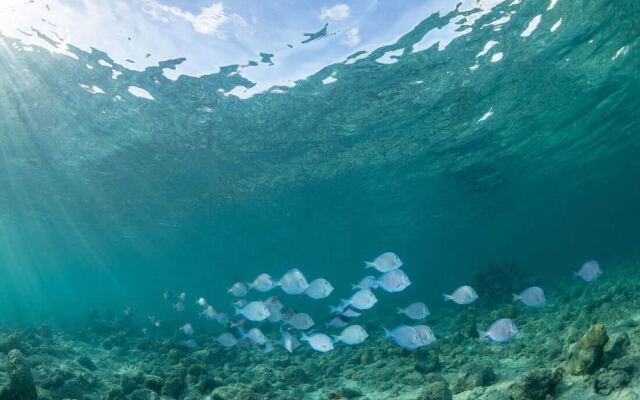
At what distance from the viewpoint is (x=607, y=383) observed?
516 cm

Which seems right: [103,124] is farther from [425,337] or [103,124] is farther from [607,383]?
[607,383]

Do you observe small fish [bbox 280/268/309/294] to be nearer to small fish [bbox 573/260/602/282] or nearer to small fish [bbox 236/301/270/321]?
small fish [bbox 236/301/270/321]

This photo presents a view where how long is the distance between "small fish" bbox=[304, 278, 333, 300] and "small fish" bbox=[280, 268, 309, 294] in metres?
0.15

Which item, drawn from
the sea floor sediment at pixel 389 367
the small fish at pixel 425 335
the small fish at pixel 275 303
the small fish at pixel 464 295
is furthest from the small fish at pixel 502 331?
the small fish at pixel 275 303

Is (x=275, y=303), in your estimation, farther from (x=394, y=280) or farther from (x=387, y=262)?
(x=394, y=280)

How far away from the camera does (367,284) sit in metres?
8.76

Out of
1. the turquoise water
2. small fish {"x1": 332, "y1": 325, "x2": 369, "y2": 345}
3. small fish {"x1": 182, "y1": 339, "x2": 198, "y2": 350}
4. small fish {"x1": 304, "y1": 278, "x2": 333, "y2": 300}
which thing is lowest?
small fish {"x1": 332, "y1": 325, "x2": 369, "y2": 345}

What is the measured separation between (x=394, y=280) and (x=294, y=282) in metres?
2.10

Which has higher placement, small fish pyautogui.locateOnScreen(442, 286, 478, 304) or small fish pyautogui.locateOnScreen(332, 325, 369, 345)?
small fish pyautogui.locateOnScreen(442, 286, 478, 304)

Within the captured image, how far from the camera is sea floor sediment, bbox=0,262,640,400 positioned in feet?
18.9

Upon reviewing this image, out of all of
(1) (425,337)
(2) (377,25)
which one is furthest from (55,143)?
(1) (425,337)

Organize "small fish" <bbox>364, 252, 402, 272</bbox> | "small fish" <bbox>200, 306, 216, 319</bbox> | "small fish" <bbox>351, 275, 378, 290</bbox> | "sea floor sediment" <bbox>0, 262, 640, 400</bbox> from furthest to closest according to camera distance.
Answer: "small fish" <bbox>200, 306, 216, 319</bbox> < "small fish" <bbox>351, 275, 378, 290</bbox> < "small fish" <bbox>364, 252, 402, 272</bbox> < "sea floor sediment" <bbox>0, 262, 640, 400</bbox>

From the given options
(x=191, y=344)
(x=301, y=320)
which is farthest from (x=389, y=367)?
(x=191, y=344)

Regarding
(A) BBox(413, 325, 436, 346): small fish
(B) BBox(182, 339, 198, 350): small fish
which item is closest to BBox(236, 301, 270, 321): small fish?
(A) BBox(413, 325, 436, 346): small fish
